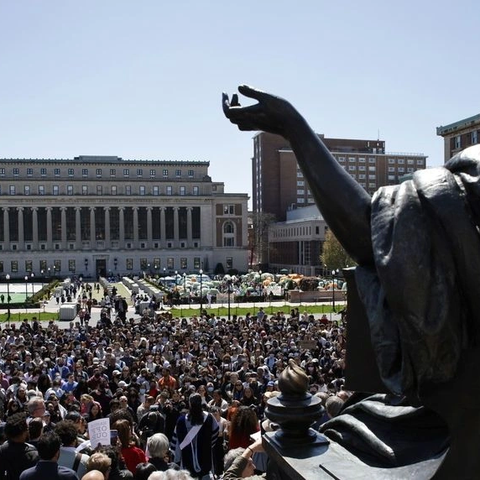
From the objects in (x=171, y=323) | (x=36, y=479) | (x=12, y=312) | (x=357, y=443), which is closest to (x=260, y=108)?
(x=357, y=443)

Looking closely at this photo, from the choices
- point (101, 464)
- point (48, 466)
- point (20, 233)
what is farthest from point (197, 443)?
point (20, 233)

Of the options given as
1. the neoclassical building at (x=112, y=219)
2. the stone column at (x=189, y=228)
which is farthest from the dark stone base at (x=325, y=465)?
the stone column at (x=189, y=228)

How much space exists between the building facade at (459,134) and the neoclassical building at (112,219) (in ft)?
149

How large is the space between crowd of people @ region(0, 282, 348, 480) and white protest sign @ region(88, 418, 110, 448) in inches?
3.4

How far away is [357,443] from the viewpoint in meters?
3.39

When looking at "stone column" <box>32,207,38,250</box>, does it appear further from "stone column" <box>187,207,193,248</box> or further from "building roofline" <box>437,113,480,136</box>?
"building roofline" <box>437,113,480,136</box>

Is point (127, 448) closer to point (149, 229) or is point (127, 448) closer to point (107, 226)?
point (149, 229)

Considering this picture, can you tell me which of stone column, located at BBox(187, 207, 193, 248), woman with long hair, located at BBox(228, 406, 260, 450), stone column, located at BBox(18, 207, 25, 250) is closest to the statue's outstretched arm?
woman with long hair, located at BBox(228, 406, 260, 450)

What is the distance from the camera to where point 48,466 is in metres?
4.74

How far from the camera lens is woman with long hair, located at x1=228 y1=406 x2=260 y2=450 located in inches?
268

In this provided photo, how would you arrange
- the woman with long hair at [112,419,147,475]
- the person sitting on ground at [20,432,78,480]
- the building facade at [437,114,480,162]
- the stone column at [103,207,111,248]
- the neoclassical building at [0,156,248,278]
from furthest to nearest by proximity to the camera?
the stone column at [103,207,111,248] → the neoclassical building at [0,156,248,278] → the building facade at [437,114,480,162] → the woman with long hair at [112,419,147,475] → the person sitting on ground at [20,432,78,480]

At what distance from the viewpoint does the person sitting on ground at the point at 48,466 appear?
4.68 metres

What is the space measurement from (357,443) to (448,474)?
2.43 ft

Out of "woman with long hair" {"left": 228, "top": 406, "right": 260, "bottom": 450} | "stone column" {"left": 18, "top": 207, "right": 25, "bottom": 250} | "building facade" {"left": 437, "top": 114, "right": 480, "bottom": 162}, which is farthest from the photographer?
"stone column" {"left": 18, "top": 207, "right": 25, "bottom": 250}
